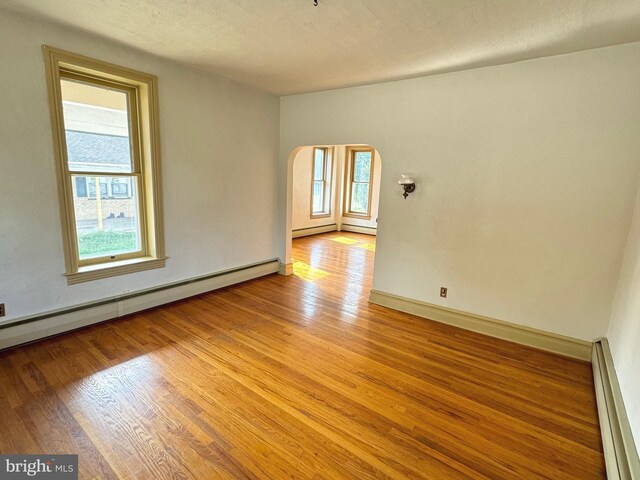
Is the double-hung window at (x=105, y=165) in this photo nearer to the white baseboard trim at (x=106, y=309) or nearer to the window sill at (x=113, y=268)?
→ the window sill at (x=113, y=268)

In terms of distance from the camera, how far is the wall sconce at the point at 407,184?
3430 millimetres

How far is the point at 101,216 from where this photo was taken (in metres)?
3.15

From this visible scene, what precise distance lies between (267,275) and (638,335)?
4.07 meters

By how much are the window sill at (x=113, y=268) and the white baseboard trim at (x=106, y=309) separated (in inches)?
9.9

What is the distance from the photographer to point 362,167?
8.98 m

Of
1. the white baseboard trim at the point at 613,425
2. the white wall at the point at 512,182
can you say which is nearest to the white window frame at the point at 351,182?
the white wall at the point at 512,182

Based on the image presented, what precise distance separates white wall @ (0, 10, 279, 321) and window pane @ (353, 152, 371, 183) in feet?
15.5

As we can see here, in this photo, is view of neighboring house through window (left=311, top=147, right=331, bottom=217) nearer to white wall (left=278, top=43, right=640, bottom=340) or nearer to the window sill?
white wall (left=278, top=43, right=640, bottom=340)

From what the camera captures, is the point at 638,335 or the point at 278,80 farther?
the point at 278,80

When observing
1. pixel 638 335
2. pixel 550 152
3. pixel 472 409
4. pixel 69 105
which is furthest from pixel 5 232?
pixel 550 152

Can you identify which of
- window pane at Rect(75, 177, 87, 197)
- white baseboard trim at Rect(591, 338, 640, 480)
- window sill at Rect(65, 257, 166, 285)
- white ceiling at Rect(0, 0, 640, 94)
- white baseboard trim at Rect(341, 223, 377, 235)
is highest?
white ceiling at Rect(0, 0, 640, 94)

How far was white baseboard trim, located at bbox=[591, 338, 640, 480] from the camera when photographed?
1.48m

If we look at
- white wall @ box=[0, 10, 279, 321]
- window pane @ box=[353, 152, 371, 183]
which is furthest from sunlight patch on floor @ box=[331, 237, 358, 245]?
white wall @ box=[0, 10, 279, 321]

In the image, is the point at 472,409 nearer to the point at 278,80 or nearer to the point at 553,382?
the point at 553,382
